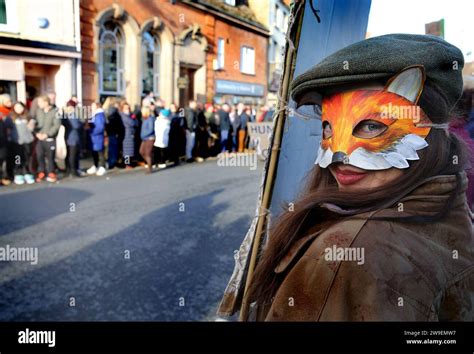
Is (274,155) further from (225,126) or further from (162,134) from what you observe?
(162,134)

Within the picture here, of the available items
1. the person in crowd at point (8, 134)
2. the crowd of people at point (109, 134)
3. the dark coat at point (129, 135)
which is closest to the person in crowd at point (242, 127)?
the crowd of people at point (109, 134)

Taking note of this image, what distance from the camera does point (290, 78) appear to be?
129 centimetres

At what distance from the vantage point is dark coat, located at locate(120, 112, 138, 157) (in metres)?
1.26

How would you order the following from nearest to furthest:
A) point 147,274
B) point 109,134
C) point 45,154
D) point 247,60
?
point 45,154 → point 109,134 → point 147,274 → point 247,60

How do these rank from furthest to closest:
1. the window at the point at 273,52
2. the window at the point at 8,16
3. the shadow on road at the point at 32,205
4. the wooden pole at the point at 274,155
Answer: the window at the point at 273,52, the wooden pole at the point at 274,155, the shadow on road at the point at 32,205, the window at the point at 8,16

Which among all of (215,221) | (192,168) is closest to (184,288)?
(215,221)

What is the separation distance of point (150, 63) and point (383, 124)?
2.36 ft

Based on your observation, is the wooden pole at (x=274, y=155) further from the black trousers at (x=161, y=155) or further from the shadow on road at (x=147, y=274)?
the black trousers at (x=161, y=155)

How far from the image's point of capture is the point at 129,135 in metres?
1.35

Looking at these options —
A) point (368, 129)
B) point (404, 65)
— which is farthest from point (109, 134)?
point (404, 65)

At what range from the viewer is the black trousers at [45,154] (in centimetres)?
115

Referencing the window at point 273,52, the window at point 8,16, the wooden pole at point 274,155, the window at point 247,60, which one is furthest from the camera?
the window at point 247,60

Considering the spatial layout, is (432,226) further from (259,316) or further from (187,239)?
(187,239)

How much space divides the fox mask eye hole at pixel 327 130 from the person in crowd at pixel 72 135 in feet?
2.33
